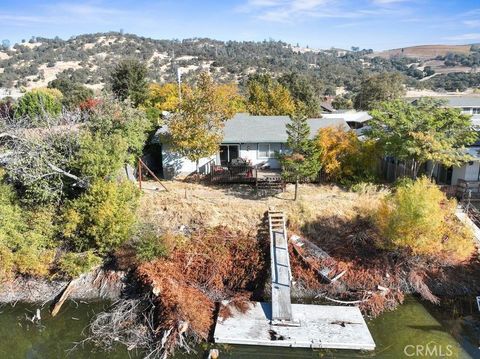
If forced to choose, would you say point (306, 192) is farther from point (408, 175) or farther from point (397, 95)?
point (397, 95)

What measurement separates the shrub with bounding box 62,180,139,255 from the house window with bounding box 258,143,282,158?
11233mm

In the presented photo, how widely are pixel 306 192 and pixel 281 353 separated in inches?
426

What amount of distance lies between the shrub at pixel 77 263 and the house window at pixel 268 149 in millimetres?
13289

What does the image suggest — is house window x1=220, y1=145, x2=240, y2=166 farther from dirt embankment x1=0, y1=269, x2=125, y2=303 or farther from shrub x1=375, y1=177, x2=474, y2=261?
shrub x1=375, y1=177, x2=474, y2=261

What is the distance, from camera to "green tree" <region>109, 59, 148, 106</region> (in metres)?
41.1

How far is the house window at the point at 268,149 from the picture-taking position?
2709cm

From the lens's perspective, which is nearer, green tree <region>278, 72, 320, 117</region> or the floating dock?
the floating dock

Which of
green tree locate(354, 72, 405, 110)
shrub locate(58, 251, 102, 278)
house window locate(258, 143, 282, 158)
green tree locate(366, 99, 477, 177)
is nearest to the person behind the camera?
shrub locate(58, 251, 102, 278)

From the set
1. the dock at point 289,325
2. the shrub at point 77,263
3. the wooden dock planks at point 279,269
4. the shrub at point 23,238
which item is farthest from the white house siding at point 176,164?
the dock at point 289,325

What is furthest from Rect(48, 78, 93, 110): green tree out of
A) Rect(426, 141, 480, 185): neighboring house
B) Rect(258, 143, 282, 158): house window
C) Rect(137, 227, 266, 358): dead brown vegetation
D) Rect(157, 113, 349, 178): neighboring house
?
Rect(426, 141, 480, 185): neighboring house

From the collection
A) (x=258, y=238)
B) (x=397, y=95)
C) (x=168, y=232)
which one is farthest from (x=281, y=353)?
(x=397, y=95)

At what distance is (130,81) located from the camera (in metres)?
41.1

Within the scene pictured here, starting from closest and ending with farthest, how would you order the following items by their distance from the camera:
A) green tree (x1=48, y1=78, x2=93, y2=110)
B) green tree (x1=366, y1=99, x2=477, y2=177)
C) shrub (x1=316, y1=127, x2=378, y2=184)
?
green tree (x1=366, y1=99, x2=477, y2=177) → shrub (x1=316, y1=127, x2=378, y2=184) → green tree (x1=48, y1=78, x2=93, y2=110)

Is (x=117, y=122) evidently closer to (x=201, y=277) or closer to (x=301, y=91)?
(x=201, y=277)
